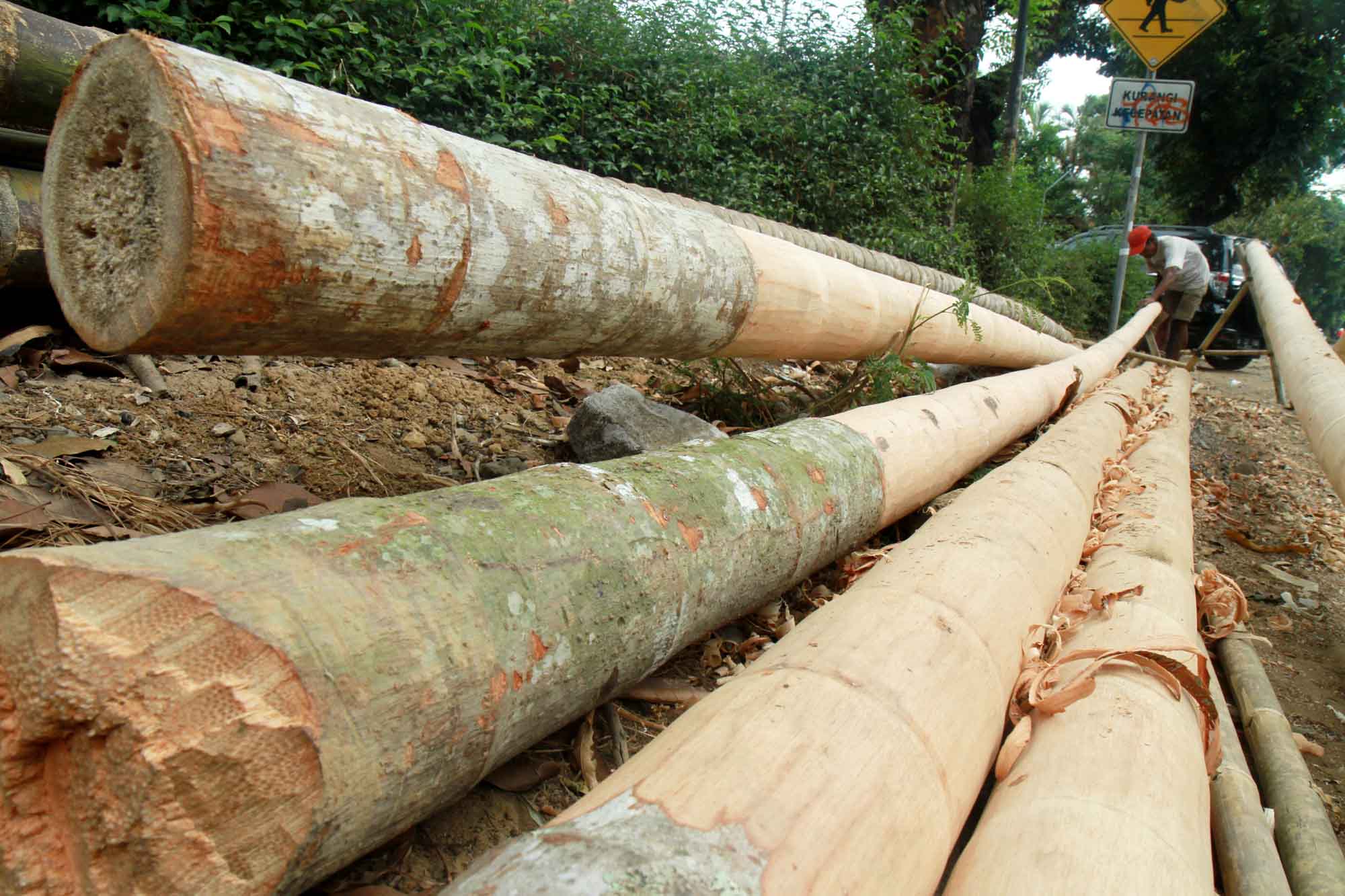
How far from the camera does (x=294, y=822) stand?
0.91 m

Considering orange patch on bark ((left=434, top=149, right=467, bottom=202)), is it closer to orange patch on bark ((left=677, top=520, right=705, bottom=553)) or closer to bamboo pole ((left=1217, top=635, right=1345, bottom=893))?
orange patch on bark ((left=677, top=520, right=705, bottom=553))

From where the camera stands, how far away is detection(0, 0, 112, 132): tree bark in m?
2.74

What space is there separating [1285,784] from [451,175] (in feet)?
7.15

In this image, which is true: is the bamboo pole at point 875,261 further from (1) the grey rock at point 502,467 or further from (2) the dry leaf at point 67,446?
(2) the dry leaf at point 67,446

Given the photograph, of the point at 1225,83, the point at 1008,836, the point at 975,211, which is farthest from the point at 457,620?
the point at 1225,83

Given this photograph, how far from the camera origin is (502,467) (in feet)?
8.75

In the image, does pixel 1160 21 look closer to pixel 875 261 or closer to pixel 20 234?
pixel 875 261

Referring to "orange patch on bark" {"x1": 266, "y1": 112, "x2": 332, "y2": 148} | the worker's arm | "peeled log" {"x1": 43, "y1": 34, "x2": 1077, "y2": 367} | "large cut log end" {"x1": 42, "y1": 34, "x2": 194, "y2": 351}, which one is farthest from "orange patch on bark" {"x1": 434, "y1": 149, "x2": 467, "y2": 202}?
the worker's arm

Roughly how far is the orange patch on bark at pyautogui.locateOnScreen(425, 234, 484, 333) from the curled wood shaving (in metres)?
2.26

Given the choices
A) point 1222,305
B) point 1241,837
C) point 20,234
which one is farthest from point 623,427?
point 1222,305

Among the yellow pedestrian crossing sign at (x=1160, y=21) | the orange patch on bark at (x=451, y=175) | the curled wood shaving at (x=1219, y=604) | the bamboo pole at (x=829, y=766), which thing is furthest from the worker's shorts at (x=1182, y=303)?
the orange patch on bark at (x=451, y=175)

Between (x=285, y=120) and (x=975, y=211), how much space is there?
32.3 feet

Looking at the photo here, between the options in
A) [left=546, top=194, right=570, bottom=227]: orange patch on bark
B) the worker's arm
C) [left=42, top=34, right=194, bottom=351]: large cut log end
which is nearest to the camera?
[left=42, top=34, right=194, bottom=351]: large cut log end

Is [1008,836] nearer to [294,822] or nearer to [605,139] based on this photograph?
[294,822]
